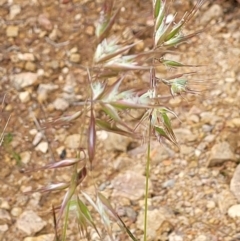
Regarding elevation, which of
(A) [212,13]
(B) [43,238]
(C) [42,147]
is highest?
(A) [212,13]

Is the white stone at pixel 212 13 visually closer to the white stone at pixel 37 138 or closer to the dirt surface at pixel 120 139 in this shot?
the dirt surface at pixel 120 139

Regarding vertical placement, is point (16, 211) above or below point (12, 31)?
below

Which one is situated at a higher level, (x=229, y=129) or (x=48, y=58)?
(x=48, y=58)

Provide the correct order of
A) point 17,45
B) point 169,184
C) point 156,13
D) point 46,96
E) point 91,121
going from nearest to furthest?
1. point 91,121
2. point 156,13
3. point 169,184
4. point 46,96
5. point 17,45

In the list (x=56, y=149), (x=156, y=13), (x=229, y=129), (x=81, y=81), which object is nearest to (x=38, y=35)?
(x=81, y=81)

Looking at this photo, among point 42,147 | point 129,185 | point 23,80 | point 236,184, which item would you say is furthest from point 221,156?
point 23,80

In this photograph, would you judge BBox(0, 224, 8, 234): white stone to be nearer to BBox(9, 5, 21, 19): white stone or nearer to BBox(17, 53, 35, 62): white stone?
BBox(17, 53, 35, 62): white stone

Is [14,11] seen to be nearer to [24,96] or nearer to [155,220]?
[24,96]

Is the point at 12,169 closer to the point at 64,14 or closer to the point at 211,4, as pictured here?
the point at 64,14
